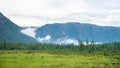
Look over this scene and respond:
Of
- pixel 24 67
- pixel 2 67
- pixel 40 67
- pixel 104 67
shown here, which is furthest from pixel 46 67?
pixel 104 67

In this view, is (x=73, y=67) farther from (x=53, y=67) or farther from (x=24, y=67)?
(x=24, y=67)

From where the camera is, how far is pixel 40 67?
69.0m

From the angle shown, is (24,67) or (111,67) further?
(111,67)

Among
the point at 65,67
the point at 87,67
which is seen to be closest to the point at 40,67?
the point at 65,67

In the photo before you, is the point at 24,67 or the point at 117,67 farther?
the point at 117,67

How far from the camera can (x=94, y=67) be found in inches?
2835

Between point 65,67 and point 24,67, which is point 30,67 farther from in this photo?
point 65,67

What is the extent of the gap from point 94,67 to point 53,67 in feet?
38.9

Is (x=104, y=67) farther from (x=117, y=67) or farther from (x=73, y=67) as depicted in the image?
(x=73, y=67)

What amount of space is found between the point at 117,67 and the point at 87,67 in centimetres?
864

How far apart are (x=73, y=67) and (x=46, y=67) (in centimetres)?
784

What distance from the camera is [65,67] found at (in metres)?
70.6

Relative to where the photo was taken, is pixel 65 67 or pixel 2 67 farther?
pixel 65 67

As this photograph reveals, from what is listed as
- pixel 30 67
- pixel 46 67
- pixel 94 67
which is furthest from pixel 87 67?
pixel 30 67
